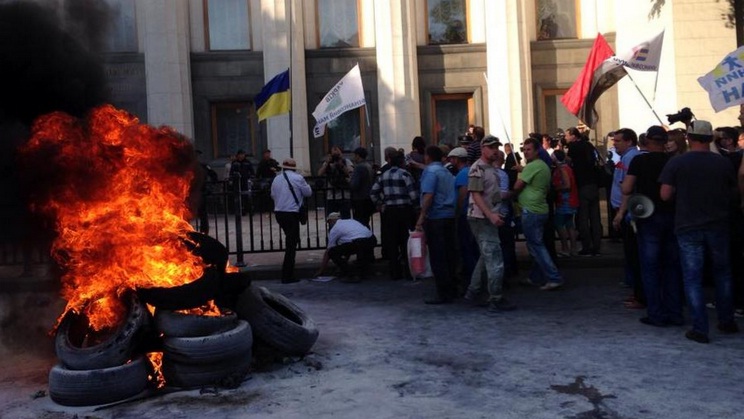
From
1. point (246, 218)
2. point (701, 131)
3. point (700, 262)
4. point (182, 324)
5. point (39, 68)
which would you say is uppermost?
point (39, 68)

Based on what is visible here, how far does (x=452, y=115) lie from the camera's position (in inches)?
907

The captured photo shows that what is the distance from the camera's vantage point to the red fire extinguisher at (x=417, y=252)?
30.4 feet

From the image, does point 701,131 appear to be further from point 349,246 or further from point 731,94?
point 349,246

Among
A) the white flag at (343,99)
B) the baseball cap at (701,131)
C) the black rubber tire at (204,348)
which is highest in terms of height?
the white flag at (343,99)

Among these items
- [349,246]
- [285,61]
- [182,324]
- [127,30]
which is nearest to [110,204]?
[182,324]

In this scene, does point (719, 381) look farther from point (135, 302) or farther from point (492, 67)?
point (492, 67)

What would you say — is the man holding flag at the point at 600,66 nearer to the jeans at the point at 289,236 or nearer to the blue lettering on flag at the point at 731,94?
the blue lettering on flag at the point at 731,94

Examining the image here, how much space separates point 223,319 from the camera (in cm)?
608

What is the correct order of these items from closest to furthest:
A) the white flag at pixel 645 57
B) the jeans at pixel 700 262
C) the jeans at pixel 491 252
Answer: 1. the jeans at pixel 700 262
2. the jeans at pixel 491 252
3. the white flag at pixel 645 57

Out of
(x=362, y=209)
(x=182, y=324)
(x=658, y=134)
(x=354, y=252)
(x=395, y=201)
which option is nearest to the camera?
(x=182, y=324)

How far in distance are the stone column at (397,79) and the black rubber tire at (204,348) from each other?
1615 cm

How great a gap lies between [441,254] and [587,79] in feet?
21.3

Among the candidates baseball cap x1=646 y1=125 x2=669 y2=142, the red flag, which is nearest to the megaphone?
baseball cap x1=646 y1=125 x2=669 y2=142

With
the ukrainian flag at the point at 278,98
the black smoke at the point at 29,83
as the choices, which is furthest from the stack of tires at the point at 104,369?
the ukrainian flag at the point at 278,98
